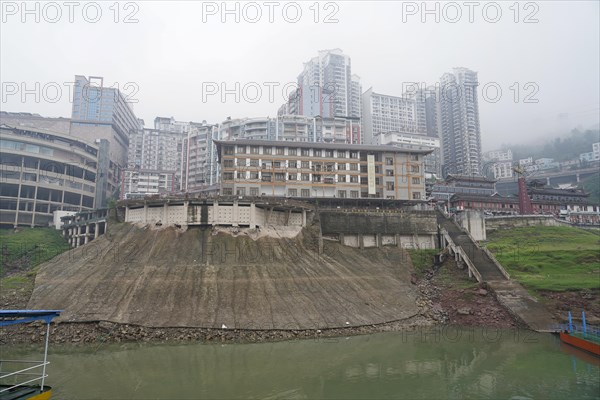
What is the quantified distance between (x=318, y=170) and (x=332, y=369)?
44247 mm

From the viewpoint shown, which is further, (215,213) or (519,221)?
(519,221)

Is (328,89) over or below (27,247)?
over

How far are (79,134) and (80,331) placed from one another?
9671 centimetres

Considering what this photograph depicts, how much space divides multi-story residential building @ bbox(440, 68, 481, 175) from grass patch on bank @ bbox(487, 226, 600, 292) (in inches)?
2806

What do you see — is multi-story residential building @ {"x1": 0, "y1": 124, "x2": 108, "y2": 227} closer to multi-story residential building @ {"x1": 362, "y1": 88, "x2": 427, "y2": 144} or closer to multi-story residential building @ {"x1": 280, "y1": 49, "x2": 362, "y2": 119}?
multi-story residential building @ {"x1": 280, "y1": 49, "x2": 362, "y2": 119}

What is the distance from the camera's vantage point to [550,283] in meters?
37.8

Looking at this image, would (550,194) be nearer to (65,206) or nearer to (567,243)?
(567,243)

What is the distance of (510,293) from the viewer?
37.5 meters

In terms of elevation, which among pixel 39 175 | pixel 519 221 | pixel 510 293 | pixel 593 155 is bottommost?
pixel 510 293

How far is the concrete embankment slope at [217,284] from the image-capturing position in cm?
3148

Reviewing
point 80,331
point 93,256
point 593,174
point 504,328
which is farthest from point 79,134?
point 593,174

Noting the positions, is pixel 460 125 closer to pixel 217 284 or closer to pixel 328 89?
pixel 328 89

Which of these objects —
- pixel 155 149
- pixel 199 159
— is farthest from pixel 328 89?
pixel 155 149

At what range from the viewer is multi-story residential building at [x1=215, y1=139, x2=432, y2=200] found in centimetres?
6172
